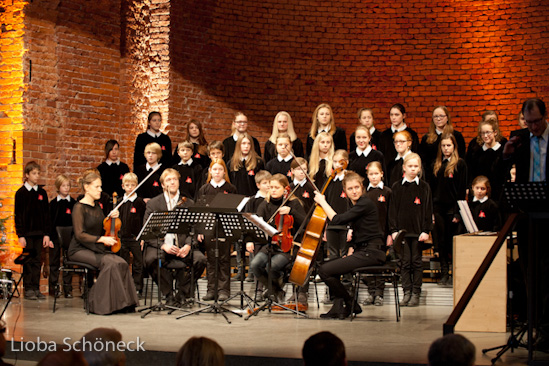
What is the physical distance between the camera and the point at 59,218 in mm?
8719

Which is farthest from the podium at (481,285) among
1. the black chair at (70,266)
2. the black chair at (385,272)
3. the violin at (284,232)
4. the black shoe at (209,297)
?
the black chair at (70,266)

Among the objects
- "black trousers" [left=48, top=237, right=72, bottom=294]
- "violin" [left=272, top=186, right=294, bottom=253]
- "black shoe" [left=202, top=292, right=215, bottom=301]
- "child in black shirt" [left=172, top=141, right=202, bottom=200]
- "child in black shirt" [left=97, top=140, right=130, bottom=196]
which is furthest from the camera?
"child in black shirt" [left=97, top=140, right=130, bottom=196]

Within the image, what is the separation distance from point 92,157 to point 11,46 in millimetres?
1705

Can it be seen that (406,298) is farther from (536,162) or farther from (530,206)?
(530,206)

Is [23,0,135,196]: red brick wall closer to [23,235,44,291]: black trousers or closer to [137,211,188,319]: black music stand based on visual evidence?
[23,235,44,291]: black trousers

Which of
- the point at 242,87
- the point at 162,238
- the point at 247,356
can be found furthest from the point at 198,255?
the point at 242,87

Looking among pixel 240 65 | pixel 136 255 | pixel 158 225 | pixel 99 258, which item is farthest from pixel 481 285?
pixel 240 65

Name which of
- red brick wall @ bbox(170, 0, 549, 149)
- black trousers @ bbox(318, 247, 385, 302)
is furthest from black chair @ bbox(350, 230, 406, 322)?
red brick wall @ bbox(170, 0, 549, 149)

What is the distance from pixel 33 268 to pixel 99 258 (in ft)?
5.24

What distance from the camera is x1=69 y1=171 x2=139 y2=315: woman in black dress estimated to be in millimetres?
7086

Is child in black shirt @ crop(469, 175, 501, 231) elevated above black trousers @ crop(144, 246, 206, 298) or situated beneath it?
elevated above

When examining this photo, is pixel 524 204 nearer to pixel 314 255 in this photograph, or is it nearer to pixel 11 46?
pixel 314 255

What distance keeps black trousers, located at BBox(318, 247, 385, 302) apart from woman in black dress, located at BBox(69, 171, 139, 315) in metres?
1.98

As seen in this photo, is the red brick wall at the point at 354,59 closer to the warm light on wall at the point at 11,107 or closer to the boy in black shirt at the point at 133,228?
the boy in black shirt at the point at 133,228
